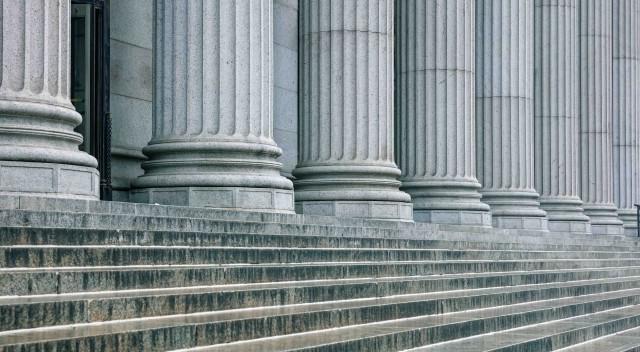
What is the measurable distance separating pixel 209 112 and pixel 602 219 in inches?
1238

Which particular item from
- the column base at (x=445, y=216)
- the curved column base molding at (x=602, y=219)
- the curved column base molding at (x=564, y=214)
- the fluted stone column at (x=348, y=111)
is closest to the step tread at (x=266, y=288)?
the fluted stone column at (x=348, y=111)

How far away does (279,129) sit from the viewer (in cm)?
3653

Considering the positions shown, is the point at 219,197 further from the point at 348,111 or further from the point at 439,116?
the point at 439,116

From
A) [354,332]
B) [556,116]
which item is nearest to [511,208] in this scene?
[556,116]

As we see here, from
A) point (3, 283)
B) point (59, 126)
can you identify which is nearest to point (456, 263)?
point (59, 126)

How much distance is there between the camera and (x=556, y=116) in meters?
45.3

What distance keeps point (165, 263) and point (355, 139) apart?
45.9 feet

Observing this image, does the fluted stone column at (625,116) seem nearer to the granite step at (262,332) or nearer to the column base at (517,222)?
the column base at (517,222)

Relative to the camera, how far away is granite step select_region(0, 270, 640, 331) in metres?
10.6

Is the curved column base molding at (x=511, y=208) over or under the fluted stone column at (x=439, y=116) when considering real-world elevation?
under

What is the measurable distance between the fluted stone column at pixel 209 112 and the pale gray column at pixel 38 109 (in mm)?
4613

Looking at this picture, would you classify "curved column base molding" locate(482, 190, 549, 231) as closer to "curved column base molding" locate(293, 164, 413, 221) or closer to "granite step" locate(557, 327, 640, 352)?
"curved column base molding" locate(293, 164, 413, 221)

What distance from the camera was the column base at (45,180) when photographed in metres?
15.8

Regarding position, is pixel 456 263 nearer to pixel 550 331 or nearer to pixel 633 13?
pixel 550 331
